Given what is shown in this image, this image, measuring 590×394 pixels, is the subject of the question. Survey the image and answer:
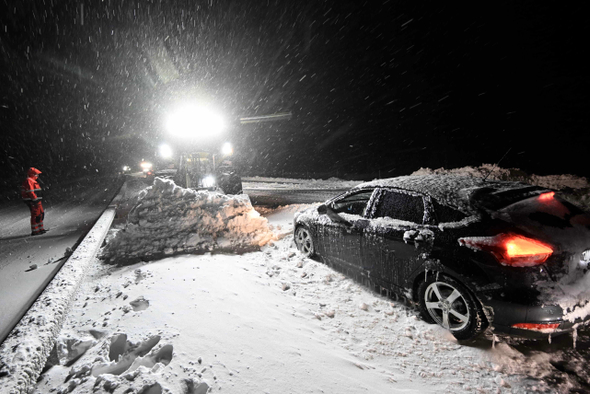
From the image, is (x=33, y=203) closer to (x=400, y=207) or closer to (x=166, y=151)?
(x=166, y=151)

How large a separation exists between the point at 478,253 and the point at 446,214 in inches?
20.5

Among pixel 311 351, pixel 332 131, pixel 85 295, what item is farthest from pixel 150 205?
pixel 332 131

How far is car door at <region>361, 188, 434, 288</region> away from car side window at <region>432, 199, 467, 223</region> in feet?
0.51

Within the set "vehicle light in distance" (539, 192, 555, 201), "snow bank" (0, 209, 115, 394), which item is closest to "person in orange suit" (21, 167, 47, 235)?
"snow bank" (0, 209, 115, 394)

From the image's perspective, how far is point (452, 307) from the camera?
304cm

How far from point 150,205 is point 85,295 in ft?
9.15

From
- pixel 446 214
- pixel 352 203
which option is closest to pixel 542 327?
pixel 446 214

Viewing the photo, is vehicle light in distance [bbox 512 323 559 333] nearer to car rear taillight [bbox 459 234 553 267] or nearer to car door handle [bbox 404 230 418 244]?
car rear taillight [bbox 459 234 553 267]

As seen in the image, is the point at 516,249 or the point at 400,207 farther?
the point at 400,207

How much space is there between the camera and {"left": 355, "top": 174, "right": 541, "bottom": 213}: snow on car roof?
3145 mm

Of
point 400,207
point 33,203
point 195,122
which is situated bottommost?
point 33,203

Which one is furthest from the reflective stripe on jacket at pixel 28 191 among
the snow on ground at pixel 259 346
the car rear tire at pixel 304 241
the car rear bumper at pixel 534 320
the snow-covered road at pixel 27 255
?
the car rear bumper at pixel 534 320

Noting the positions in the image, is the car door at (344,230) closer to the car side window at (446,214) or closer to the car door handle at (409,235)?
the car door handle at (409,235)

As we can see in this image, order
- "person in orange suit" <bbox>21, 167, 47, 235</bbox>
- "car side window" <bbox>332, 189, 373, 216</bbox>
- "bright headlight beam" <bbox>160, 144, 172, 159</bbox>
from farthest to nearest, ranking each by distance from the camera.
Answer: "bright headlight beam" <bbox>160, 144, 172, 159</bbox>, "person in orange suit" <bbox>21, 167, 47, 235</bbox>, "car side window" <bbox>332, 189, 373, 216</bbox>
